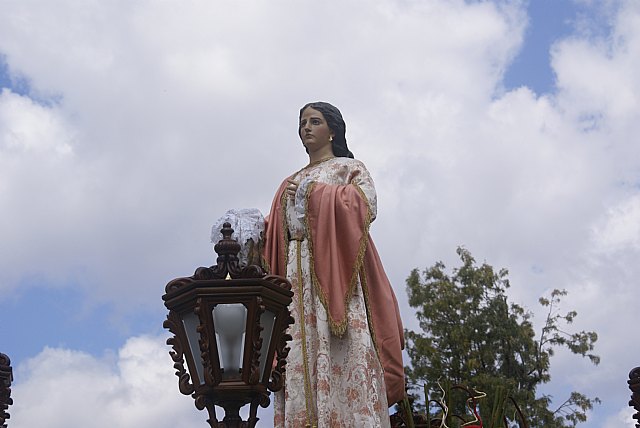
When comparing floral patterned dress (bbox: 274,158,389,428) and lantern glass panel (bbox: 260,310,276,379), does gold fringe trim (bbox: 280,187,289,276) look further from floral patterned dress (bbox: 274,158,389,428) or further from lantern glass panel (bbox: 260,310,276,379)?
lantern glass panel (bbox: 260,310,276,379)

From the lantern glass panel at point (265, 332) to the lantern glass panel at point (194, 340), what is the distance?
A: 21 centimetres

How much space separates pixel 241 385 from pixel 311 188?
10.2ft

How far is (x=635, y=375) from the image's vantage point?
532 centimetres

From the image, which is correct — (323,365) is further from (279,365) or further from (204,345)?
(204,345)

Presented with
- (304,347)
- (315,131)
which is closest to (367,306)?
(304,347)

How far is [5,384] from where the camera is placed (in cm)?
413

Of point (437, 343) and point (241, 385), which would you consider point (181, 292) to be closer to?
point (241, 385)

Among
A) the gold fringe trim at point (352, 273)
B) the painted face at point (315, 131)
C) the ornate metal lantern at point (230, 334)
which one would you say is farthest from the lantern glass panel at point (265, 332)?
the painted face at point (315, 131)

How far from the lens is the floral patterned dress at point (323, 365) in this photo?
221 inches

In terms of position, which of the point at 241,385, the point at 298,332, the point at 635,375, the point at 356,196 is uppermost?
the point at 356,196

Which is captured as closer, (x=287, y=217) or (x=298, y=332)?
(x=298, y=332)

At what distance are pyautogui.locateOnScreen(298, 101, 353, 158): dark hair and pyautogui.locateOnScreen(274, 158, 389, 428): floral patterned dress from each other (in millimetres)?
655

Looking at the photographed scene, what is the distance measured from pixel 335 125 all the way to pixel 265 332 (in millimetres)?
3659

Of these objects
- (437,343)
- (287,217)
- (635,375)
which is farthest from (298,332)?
(437,343)
